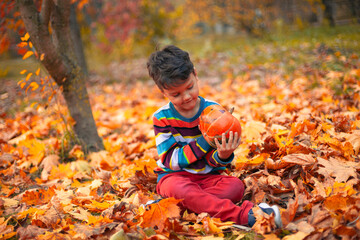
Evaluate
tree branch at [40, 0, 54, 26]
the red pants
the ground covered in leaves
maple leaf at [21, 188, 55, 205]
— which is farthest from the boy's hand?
tree branch at [40, 0, 54, 26]

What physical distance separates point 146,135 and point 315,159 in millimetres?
2029

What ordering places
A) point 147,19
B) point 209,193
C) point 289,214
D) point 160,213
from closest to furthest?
point 289,214
point 160,213
point 209,193
point 147,19

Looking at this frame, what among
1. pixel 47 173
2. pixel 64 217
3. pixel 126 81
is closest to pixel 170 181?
pixel 64 217

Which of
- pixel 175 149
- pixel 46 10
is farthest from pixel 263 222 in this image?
pixel 46 10

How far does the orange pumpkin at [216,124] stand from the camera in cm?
189

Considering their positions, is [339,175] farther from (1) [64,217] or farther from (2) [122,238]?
(1) [64,217]

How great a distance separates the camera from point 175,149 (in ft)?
6.91

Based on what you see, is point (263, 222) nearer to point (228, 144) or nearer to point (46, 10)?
point (228, 144)

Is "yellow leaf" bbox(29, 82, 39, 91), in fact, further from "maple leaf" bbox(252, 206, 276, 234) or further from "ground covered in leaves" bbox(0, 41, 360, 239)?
"maple leaf" bbox(252, 206, 276, 234)

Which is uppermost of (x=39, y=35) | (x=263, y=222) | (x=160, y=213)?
(x=39, y=35)

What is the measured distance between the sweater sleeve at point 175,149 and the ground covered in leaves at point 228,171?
0.32m

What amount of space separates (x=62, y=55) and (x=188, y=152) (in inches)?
72.8

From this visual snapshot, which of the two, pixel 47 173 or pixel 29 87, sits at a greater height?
pixel 29 87

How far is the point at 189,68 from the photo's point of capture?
1.95m
